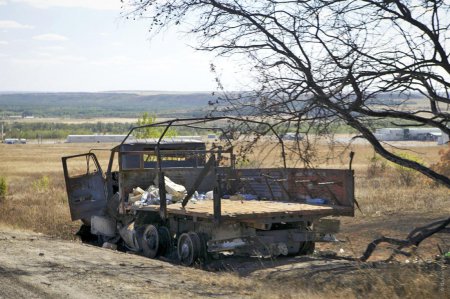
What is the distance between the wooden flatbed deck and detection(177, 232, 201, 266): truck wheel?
1.35 ft

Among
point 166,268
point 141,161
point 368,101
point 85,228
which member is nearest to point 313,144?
point 368,101

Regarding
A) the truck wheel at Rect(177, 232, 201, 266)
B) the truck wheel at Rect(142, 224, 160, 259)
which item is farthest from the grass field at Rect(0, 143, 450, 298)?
the truck wheel at Rect(142, 224, 160, 259)

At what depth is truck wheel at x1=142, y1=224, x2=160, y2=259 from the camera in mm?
13141

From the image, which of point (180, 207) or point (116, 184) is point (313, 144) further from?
point (116, 184)

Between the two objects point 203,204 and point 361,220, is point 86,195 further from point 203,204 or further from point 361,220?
point 361,220

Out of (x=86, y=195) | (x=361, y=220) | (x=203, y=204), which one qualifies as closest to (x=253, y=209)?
(x=203, y=204)

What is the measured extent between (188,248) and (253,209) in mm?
1222

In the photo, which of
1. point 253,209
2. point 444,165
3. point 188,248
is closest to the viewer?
point 253,209

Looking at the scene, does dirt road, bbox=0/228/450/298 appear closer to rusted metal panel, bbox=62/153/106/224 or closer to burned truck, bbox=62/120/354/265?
burned truck, bbox=62/120/354/265

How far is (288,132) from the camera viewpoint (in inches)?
412

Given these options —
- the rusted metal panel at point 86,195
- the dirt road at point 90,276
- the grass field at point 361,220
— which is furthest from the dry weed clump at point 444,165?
the dirt road at point 90,276

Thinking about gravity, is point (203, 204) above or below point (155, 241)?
above

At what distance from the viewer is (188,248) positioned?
12.3 metres

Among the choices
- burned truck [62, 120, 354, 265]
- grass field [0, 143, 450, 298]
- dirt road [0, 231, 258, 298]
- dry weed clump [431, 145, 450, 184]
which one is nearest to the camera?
grass field [0, 143, 450, 298]
